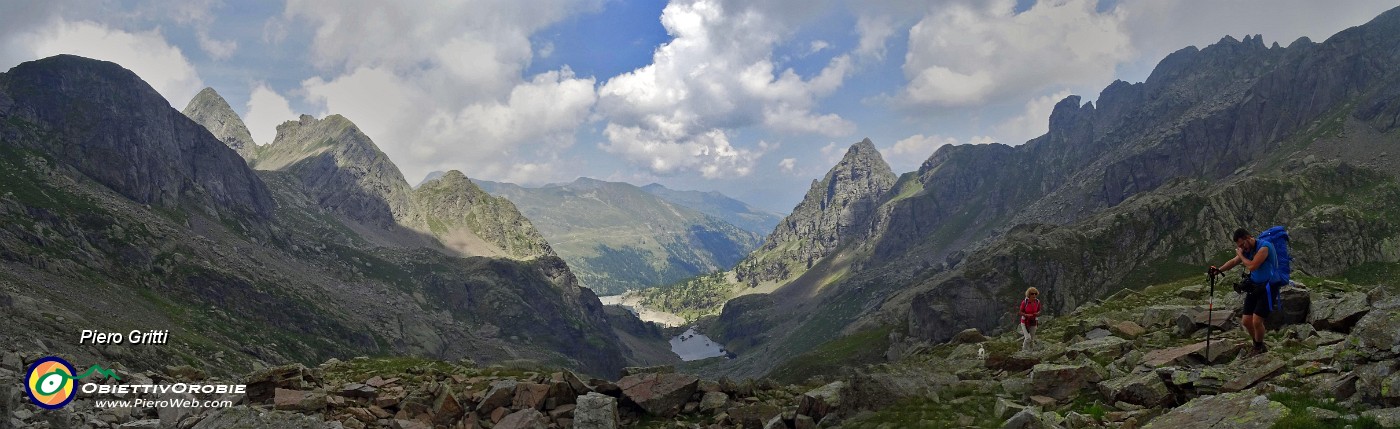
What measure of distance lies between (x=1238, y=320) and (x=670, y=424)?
2449 cm

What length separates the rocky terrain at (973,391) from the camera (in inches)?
597

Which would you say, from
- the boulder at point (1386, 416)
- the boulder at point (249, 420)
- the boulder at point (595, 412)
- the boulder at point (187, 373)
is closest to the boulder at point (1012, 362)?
the boulder at point (1386, 416)

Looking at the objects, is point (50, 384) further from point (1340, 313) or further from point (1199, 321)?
point (1199, 321)

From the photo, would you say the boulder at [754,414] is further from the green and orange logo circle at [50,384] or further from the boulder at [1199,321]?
the green and orange logo circle at [50,384]

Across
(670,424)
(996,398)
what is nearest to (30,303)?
(670,424)

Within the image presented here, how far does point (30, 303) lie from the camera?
97875 millimetres

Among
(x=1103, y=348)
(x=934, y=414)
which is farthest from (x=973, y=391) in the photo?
(x=1103, y=348)

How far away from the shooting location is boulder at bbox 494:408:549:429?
26.4 m

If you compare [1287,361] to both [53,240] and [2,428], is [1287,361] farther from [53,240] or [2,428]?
[53,240]

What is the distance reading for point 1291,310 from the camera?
24.0 m

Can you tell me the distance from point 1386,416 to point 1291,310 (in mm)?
14989

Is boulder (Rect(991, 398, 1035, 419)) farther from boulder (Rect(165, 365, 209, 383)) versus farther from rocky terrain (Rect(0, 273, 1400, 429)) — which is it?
boulder (Rect(165, 365, 209, 383))

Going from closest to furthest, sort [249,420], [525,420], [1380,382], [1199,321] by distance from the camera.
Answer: [1380,382]
[249,420]
[525,420]
[1199,321]

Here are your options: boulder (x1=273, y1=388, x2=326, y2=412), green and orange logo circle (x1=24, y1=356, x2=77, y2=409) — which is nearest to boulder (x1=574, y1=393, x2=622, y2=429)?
boulder (x1=273, y1=388, x2=326, y2=412)
